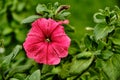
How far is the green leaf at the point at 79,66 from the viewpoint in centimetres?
219

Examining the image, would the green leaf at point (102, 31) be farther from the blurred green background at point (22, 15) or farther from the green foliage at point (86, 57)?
the blurred green background at point (22, 15)

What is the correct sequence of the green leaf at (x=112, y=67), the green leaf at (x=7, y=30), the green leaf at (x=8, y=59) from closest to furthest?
1. the green leaf at (x=112, y=67)
2. the green leaf at (x=8, y=59)
3. the green leaf at (x=7, y=30)

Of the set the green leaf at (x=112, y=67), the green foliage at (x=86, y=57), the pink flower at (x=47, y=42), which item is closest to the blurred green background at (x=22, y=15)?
the green foliage at (x=86, y=57)

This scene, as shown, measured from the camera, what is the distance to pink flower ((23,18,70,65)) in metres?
2.17

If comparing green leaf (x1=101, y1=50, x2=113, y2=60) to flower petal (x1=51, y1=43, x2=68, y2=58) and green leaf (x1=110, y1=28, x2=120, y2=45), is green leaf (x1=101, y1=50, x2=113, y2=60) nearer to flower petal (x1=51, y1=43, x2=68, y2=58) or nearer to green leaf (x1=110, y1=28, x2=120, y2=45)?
green leaf (x1=110, y1=28, x2=120, y2=45)

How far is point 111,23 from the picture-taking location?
7.23 ft

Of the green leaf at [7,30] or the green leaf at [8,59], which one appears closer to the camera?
the green leaf at [8,59]

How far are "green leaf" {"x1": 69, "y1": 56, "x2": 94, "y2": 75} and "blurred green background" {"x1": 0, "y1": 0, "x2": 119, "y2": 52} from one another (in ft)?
6.31

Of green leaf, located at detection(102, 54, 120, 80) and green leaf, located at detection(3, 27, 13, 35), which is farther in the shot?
green leaf, located at detection(3, 27, 13, 35)

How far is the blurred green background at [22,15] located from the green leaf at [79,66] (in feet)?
6.31

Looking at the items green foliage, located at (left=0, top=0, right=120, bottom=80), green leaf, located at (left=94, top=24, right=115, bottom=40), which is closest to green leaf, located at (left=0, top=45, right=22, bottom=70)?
green foliage, located at (left=0, top=0, right=120, bottom=80)

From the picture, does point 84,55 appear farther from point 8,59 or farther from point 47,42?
point 8,59

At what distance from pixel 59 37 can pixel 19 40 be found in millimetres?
2139

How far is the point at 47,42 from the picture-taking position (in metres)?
2.20
